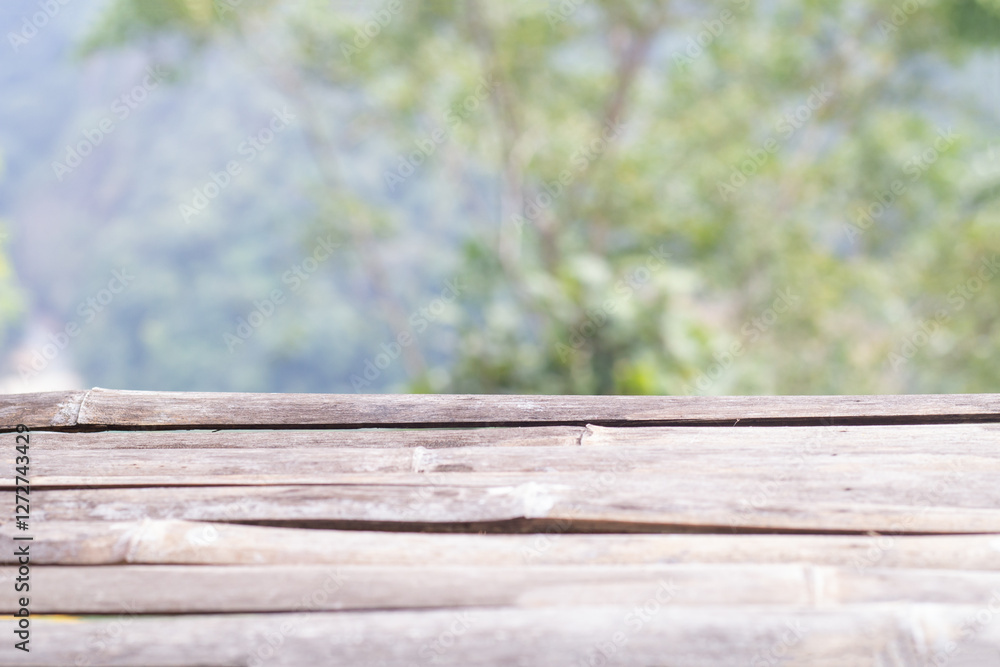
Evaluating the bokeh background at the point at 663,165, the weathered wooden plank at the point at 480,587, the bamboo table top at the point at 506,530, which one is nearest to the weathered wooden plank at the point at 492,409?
the bamboo table top at the point at 506,530

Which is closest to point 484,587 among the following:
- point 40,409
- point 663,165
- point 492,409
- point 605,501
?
point 605,501

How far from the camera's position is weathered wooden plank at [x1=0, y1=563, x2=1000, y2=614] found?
0.66 m

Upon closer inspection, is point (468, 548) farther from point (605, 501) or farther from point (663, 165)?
point (663, 165)

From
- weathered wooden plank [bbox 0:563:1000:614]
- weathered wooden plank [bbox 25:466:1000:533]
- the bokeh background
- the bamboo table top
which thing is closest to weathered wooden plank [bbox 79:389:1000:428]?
the bamboo table top

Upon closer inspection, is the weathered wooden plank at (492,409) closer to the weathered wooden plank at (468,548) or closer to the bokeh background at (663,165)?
the weathered wooden plank at (468,548)

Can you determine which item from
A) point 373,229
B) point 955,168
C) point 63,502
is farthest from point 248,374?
point 63,502

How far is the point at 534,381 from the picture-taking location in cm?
396

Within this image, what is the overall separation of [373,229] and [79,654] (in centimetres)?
571

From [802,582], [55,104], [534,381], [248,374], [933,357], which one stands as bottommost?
[248,374]

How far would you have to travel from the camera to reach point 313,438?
0.97 meters

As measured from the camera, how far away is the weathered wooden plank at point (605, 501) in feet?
2.48

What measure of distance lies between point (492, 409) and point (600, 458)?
0.61ft

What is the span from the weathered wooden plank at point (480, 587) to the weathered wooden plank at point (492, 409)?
0.30 m

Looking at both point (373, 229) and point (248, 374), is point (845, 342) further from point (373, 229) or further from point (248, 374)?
point (248, 374)
